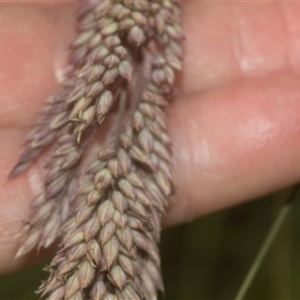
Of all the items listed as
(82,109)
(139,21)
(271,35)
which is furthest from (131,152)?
(271,35)

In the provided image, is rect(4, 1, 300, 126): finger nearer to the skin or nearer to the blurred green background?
the skin

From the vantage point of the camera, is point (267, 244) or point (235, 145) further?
point (235, 145)

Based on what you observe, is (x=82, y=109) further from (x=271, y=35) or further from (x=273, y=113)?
(x=271, y=35)

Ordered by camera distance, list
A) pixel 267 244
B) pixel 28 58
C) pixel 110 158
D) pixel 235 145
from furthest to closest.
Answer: pixel 28 58 < pixel 235 145 < pixel 267 244 < pixel 110 158

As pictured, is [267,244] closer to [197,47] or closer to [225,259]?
[225,259]

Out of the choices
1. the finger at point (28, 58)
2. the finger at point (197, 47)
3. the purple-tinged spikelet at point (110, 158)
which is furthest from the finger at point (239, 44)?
the finger at point (28, 58)

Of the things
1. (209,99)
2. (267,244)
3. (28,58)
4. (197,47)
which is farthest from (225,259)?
(28,58)
